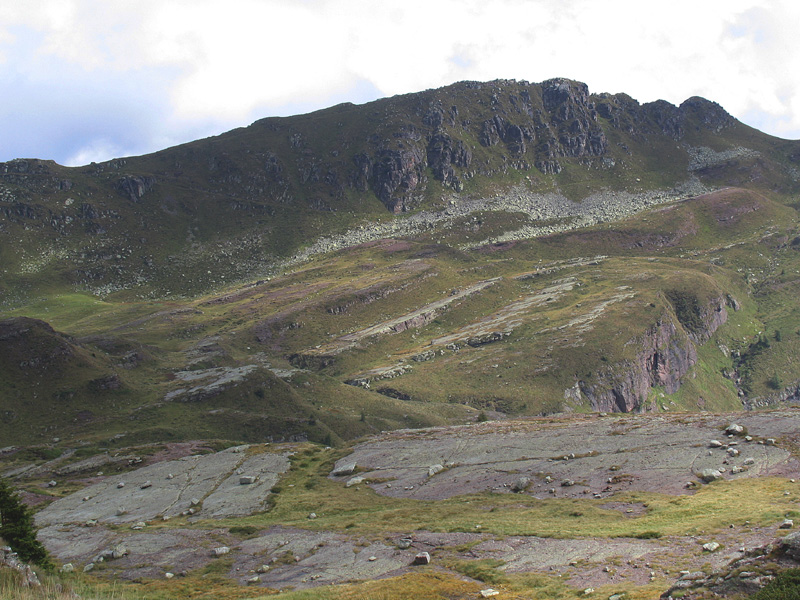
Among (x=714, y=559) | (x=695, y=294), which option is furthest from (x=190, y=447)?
(x=695, y=294)

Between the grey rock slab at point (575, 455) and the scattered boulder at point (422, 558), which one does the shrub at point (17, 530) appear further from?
the grey rock slab at point (575, 455)

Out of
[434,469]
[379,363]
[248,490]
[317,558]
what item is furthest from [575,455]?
[379,363]

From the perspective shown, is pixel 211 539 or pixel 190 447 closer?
pixel 211 539

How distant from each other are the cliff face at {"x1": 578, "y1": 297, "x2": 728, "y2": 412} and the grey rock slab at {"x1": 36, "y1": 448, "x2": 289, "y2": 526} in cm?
8933

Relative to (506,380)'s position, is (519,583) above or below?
above

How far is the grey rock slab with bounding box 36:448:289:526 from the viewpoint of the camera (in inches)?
2532

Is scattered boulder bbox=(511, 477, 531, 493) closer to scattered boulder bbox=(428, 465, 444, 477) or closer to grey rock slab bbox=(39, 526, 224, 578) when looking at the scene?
scattered boulder bbox=(428, 465, 444, 477)

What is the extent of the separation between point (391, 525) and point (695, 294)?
172 meters

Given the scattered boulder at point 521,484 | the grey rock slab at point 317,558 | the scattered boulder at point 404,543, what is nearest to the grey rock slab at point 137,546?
the grey rock slab at point 317,558

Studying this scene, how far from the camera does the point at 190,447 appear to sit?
9175 centimetres

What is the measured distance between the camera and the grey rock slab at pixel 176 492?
211 ft

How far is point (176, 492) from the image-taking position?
7144 centimetres

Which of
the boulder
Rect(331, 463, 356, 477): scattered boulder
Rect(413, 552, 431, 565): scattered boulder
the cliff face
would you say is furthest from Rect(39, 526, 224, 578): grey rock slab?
the cliff face

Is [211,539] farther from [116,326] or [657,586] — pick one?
[116,326]
